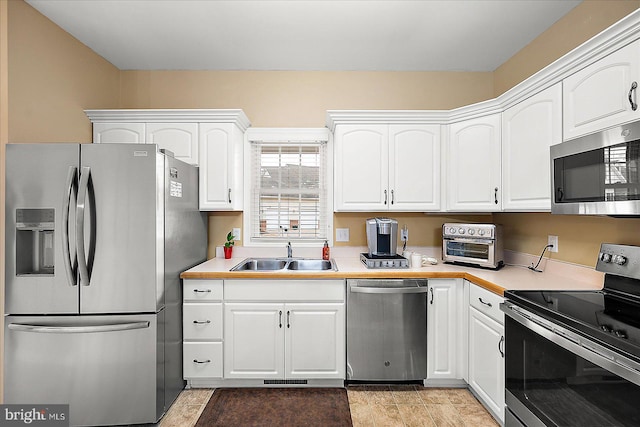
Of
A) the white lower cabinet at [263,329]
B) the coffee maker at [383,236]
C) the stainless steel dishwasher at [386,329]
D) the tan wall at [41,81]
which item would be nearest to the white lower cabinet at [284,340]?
the white lower cabinet at [263,329]

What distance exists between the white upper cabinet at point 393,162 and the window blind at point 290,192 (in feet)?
1.42

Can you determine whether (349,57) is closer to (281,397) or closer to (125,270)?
(125,270)

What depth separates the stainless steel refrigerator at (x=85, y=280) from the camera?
192 cm

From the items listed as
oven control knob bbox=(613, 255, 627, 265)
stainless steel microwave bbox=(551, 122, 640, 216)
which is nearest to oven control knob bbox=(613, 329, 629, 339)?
stainless steel microwave bbox=(551, 122, 640, 216)

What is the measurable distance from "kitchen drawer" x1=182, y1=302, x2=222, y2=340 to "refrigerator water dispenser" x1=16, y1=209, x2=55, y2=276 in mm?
885

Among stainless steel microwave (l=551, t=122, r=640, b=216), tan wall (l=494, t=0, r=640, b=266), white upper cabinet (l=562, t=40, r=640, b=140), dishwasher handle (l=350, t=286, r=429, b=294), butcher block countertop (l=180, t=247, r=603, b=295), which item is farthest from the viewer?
dishwasher handle (l=350, t=286, r=429, b=294)

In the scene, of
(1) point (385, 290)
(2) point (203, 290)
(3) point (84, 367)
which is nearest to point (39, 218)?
(3) point (84, 367)

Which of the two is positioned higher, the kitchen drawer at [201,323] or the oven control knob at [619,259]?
the oven control knob at [619,259]

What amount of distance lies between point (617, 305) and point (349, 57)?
2529mm

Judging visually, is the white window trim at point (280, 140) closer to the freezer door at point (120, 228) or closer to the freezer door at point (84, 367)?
the freezer door at point (120, 228)

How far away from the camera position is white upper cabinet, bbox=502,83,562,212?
6.29 feet

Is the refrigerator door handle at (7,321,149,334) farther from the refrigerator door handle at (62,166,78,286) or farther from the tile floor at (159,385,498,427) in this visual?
the tile floor at (159,385,498,427)

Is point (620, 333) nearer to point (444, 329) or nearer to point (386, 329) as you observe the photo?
point (444, 329)

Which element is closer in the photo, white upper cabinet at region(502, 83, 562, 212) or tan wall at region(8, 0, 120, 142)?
white upper cabinet at region(502, 83, 562, 212)
